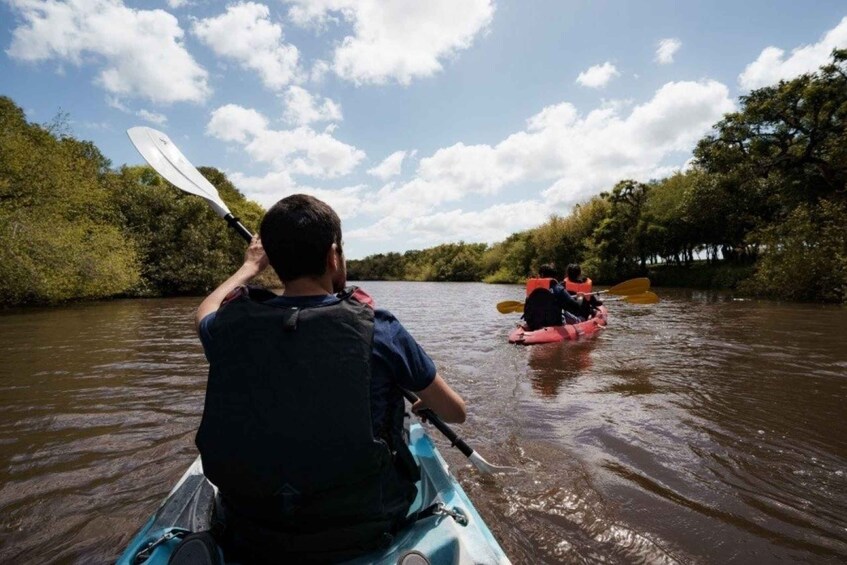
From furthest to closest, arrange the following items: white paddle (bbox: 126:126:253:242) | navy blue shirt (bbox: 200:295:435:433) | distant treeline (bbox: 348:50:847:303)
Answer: distant treeline (bbox: 348:50:847:303) < white paddle (bbox: 126:126:253:242) < navy blue shirt (bbox: 200:295:435:433)

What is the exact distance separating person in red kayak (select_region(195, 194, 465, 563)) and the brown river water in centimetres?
134

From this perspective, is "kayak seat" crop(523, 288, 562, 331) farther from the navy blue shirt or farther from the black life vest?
the black life vest

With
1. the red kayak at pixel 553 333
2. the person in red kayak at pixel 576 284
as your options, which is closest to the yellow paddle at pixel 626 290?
the person in red kayak at pixel 576 284

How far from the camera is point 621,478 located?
10.0 ft

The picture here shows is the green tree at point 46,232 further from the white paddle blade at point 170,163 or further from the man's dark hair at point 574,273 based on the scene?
the man's dark hair at point 574,273

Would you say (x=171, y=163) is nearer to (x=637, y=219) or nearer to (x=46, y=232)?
(x=46, y=232)

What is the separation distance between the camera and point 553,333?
319 inches

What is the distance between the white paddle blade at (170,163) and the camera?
3510 millimetres

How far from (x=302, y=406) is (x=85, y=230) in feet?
66.8

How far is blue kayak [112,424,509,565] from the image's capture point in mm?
1438

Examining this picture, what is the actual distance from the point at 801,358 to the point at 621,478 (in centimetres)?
555

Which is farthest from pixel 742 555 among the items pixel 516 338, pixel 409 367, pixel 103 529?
pixel 516 338

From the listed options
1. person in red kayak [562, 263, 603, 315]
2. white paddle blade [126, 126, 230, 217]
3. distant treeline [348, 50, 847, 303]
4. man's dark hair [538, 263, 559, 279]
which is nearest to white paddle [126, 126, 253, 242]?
white paddle blade [126, 126, 230, 217]

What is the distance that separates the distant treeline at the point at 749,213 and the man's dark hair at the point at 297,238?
56.9 ft
